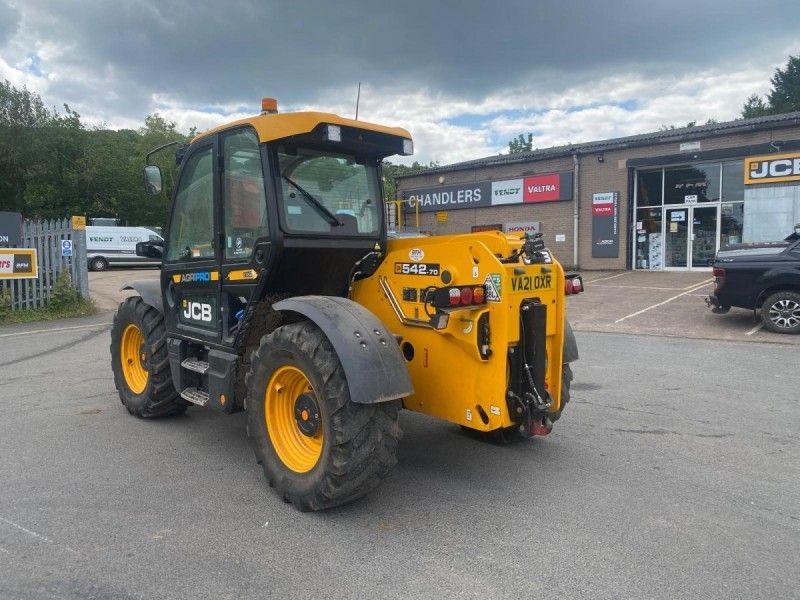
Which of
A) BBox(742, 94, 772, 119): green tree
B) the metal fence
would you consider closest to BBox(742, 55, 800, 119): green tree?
BBox(742, 94, 772, 119): green tree

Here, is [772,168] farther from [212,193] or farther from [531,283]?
[212,193]

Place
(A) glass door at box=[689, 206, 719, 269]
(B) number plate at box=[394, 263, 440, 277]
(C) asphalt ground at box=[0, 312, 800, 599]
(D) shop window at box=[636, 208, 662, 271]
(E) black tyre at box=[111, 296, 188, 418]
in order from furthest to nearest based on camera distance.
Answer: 1. (D) shop window at box=[636, 208, 662, 271]
2. (A) glass door at box=[689, 206, 719, 269]
3. (E) black tyre at box=[111, 296, 188, 418]
4. (B) number plate at box=[394, 263, 440, 277]
5. (C) asphalt ground at box=[0, 312, 800, 599]

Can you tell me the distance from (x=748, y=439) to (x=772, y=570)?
7.20 feet

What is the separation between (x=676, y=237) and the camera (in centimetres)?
1942

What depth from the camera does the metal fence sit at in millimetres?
12758

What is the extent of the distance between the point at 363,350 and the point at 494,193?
20746 mm

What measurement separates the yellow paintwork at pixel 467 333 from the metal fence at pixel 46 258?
37.4ft

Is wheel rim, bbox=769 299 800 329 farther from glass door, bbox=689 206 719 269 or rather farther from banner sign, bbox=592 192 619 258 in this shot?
banner sign, bbox=592 192 619 258

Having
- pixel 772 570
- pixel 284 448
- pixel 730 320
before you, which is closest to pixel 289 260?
pixel 284 448

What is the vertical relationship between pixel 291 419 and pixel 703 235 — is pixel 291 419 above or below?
below

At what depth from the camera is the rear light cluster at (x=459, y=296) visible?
3.45m

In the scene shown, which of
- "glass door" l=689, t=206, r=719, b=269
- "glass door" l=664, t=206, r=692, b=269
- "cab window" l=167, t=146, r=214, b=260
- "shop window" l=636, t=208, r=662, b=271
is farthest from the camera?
"shop window" l=636, t=208, r=662, b=271

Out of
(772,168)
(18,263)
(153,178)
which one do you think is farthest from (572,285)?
(772,168)

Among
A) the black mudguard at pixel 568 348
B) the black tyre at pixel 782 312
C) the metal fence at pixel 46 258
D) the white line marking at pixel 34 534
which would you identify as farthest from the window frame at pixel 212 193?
the metal fence at pixel 46 258
